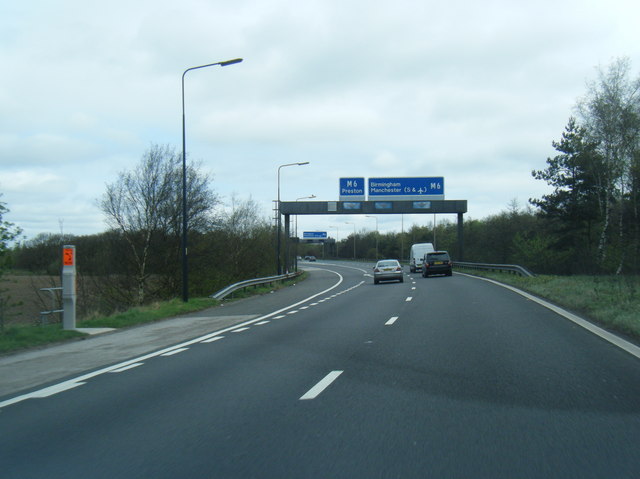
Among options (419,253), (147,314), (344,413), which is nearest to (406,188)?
(419,253)

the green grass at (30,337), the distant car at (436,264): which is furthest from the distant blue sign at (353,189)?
the green grass at (30,337)

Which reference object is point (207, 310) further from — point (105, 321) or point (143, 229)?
point (143, 229)

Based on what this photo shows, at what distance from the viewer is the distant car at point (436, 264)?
1842 inches

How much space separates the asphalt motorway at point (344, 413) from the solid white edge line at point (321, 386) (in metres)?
0.02

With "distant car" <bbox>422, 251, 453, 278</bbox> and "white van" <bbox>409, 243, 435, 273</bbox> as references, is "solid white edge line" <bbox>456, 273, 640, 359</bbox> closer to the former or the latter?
"distant car" <bbox>422, 251, 453, 278</bbox>

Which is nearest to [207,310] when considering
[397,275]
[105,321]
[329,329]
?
[105,321]

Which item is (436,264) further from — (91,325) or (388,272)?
(91,325)

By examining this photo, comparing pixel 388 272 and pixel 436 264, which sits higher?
pixel 436 264

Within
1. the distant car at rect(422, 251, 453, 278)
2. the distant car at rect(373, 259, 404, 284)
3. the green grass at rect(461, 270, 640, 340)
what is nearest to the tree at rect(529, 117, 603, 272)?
the distant car at rect(422, 251, 453, 278)

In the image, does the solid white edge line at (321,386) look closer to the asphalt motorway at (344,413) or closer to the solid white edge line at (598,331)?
the asphalt motorway at (344,413)

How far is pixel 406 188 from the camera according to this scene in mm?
50875

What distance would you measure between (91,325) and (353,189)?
35243 mm

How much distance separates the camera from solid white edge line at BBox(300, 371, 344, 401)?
7.66 m

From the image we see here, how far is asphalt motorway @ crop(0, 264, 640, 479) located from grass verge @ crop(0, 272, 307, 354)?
3379 mm
